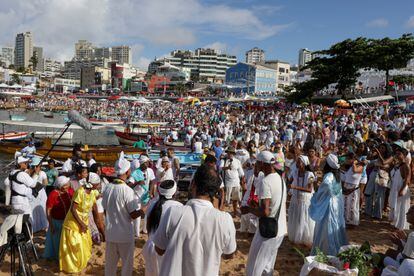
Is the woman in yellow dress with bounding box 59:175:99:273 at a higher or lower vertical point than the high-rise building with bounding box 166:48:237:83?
lower

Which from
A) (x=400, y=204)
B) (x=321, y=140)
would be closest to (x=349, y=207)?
(x=400, y=204)

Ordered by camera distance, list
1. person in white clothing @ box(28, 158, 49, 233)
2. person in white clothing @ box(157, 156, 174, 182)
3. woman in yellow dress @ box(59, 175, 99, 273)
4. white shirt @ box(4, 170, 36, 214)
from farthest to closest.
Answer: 1. person in white clothing @ box(28, 158, 49, 233)
2. person in white clothing @ box(157, 156, 174, 182)
3. white shirt @ box(4, 170, 36, 214)
4. woman in yellow dress @ box(59, 175, 99, 273)

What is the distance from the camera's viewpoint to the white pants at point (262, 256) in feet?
13.4

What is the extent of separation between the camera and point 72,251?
5.33 metres

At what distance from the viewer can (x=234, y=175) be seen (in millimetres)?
8422

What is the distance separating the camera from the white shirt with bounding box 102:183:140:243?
4273 millimetres

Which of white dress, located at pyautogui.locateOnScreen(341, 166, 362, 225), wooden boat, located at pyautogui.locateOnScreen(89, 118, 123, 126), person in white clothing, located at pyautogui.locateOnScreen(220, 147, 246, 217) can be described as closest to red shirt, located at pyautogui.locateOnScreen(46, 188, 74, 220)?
person in white clothing, located at pyautogui.locateOnScreen(220, 147, 246, 217)

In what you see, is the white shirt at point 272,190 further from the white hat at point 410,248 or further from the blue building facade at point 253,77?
the blue building facade at point 253,77

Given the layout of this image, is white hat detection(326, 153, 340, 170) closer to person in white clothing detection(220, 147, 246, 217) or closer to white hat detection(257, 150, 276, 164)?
white hat detection(257, 150, 276, 164)

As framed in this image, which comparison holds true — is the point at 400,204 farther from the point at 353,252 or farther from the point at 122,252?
the point at 122,252

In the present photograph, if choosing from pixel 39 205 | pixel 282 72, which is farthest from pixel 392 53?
pixel 282 72

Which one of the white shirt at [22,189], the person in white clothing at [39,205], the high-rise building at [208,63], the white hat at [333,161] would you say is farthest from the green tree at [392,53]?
the high-rise building at [208,63]

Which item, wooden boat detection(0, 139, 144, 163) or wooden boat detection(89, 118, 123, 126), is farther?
wooden boat detection(89, 118, 123, 126)

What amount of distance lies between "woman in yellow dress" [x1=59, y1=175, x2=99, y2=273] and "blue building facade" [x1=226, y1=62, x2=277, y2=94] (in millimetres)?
73575
